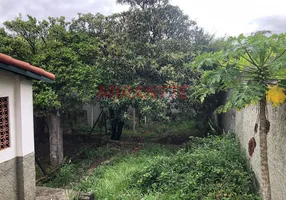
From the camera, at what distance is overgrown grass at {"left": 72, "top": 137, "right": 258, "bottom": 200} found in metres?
3.97

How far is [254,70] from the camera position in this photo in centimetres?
234

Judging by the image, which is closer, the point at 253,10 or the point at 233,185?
the point at 233,185

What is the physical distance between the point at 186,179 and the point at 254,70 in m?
2.69

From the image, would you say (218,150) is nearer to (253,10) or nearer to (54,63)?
(253,10)

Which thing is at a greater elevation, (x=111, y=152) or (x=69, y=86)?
(x=69, y=86)

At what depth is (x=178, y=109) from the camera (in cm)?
790

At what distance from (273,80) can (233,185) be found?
2.20 meters

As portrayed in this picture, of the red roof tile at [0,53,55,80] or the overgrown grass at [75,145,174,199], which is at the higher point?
the red roof tile at [0,53,55,80]

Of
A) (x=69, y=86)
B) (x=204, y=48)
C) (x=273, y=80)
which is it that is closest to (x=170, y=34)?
(x=204, y=48)

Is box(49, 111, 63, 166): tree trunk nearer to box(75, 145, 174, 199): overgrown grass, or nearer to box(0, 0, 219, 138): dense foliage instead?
box(0, 0, 219, 138): dense foliage

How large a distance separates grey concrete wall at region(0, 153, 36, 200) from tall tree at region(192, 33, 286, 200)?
3107 millimetres

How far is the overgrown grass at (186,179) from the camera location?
3969mm

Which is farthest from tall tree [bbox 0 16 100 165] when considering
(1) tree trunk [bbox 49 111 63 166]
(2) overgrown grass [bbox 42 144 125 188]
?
(2) overgrown grass [bbox 42 144 125 188]

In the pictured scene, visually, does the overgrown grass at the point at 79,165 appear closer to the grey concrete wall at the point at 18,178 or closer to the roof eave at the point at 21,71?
the grey concrete wall at the point at 18,178
